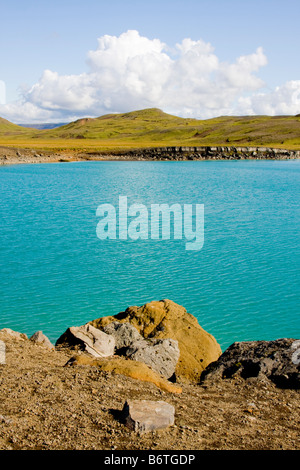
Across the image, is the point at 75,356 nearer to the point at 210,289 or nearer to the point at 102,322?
the point at 102,322

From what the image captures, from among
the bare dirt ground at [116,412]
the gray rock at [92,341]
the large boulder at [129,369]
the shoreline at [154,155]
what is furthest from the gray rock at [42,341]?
the shoreline at [154,155]

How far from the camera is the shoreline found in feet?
390

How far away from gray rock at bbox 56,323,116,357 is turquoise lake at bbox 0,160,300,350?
4.19m

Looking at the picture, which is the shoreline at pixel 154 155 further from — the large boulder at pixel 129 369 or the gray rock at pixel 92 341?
the large boulder at pixel 129 369

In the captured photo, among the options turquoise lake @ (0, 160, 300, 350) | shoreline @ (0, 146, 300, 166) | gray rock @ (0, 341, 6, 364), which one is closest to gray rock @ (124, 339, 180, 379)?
gray rock @ (0, 341, 6, 364)

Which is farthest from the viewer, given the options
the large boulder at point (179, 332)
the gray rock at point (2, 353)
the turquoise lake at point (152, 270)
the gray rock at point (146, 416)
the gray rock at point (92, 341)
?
the turquoise lake at point (152, 270)

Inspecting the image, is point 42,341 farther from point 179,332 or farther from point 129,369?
point 179,332

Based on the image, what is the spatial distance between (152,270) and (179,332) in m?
11.0

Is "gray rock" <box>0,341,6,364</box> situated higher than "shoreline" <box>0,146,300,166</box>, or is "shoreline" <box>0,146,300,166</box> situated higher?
"shoreline" <box>0,146,300,166</box>

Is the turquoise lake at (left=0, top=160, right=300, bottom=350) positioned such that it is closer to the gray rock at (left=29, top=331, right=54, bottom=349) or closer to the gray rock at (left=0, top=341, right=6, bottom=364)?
the gray rock at (left=29, top=331, right=54, bottom=349)

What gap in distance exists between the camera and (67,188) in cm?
6694

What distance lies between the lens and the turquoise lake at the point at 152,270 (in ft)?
67.9

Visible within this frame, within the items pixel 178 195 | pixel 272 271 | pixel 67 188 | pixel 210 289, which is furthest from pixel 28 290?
pixel 67 188

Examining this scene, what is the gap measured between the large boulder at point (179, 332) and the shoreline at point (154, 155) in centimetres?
10452
